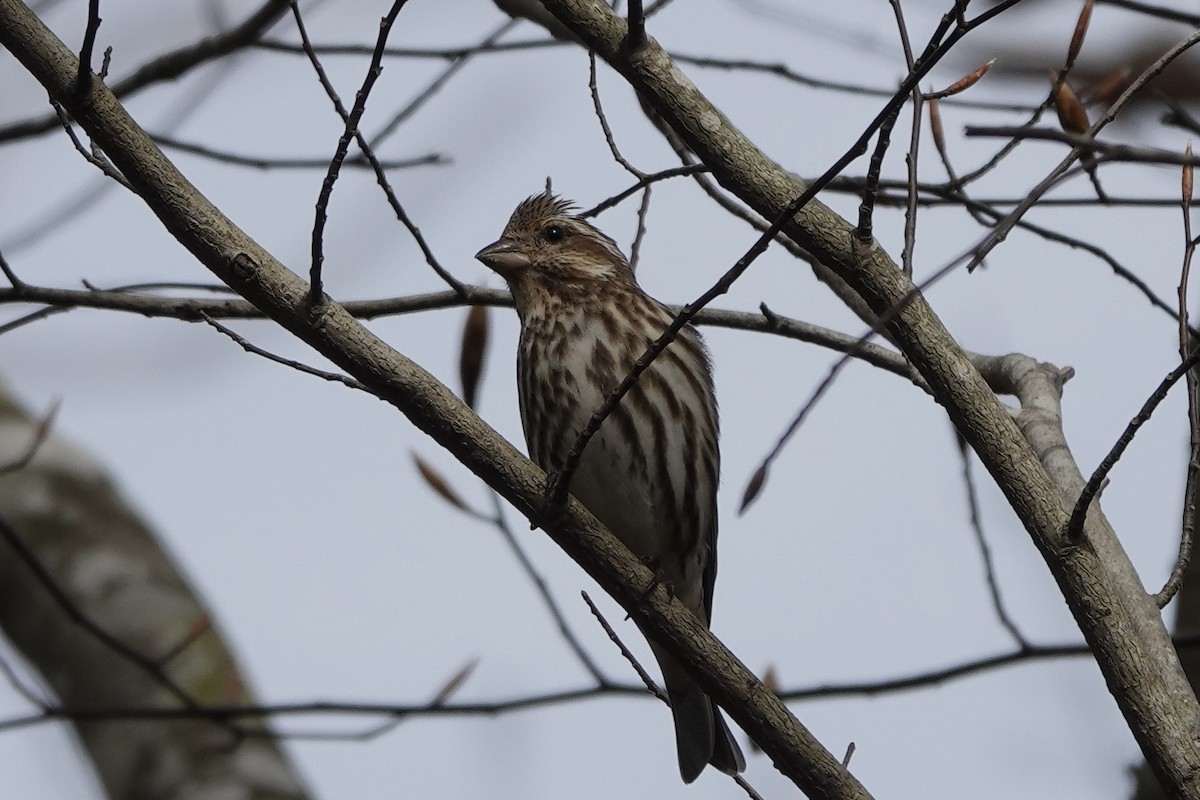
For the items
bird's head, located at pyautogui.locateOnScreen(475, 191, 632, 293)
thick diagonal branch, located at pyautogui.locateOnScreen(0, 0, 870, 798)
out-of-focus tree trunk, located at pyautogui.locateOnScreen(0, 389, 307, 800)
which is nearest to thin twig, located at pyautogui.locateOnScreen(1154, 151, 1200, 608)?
thick diagonal branch, located at pyautogui.locateOnScreen(0, 0, 870, 798)

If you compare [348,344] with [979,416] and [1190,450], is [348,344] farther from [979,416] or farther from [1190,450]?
[1190,450]

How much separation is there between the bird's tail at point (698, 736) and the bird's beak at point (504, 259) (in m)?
1.71

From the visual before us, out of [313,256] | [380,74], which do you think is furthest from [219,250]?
[380,74]

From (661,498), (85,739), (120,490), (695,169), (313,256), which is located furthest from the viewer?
(120,490)

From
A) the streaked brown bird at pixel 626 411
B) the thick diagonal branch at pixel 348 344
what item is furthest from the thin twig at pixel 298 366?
the streaked brown bird at pixel 626 411

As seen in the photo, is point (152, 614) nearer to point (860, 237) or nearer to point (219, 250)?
point (219, 250)

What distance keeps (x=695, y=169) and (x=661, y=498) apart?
1516mm

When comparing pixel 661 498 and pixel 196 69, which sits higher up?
pixel 196 69

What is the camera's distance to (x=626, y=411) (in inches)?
226

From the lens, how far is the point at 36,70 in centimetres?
379

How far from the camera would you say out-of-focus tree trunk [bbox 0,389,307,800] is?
6484 millimetres

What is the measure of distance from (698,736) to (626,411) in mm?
1567

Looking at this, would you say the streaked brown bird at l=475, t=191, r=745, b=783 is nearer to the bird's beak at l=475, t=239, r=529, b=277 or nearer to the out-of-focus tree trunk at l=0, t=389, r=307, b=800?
the bird's beak at l=475, t=239, r=529, b=277

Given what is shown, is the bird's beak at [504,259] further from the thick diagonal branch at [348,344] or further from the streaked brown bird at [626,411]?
the thick diagonal branch at [348,344]
